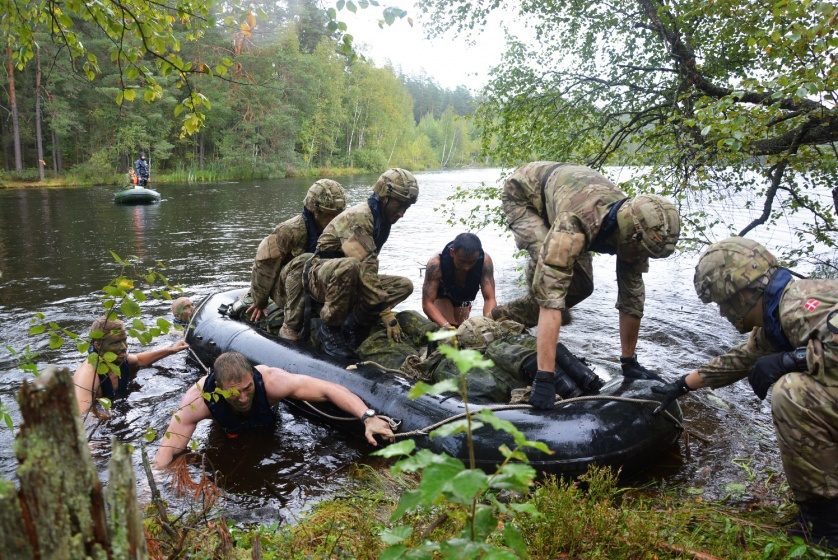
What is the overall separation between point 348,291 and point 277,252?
1507mm

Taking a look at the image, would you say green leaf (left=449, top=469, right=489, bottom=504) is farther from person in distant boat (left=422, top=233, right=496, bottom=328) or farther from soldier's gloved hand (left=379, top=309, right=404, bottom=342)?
person in distant boat (left=422, top=233, right=496, bottom=328)

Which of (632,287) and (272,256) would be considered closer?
(632,287)

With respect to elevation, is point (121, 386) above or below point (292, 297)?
below

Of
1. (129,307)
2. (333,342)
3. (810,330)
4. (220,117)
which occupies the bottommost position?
(333,342)

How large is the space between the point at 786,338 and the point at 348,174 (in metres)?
51.2

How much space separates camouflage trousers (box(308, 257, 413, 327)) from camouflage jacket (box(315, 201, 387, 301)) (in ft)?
0.11

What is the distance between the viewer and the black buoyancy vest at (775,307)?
3412 millimetres

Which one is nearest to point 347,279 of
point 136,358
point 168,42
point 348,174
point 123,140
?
point 168,42

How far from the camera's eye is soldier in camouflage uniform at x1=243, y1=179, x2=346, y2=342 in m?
6.41

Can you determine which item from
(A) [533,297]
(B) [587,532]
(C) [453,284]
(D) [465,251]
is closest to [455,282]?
(C) [453,284]

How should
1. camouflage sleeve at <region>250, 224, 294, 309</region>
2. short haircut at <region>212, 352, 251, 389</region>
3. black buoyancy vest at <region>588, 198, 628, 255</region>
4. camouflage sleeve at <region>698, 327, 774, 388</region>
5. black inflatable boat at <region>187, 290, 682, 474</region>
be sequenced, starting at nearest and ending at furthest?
camouflage sleeve at <region>698, 327, 774, 388</region>
black inflatable boat at <region>187, 290, 682, 474</region>
black buoyancy vest at <region>588, 198, 628, 255</region>
short haircut at <region>212, 352, 251, 389</region>
camouflage sleeve at <region>250, 224, 294, 309</region>

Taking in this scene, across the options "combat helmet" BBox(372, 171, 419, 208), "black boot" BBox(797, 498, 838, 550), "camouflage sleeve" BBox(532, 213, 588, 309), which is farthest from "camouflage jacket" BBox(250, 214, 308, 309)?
"black boot" BBox(797, 498, 838, 550)

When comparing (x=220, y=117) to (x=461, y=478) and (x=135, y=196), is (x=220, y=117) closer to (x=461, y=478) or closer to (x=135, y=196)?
(x=135, y=196)

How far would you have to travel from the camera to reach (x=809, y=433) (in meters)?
3.11
